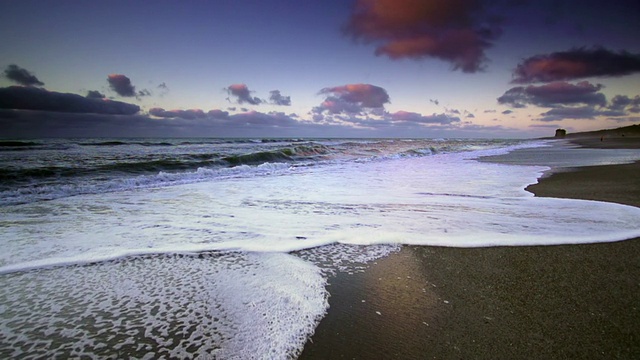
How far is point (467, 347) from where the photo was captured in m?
1.91

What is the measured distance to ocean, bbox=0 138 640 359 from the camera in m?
2.07

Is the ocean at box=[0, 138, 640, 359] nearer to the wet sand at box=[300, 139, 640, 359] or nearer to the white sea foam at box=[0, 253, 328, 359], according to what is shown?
the white sea foam at box=[0, 253, 328, 359]

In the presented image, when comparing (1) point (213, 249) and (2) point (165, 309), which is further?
(1) point (213, 249)

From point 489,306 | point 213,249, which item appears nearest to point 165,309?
point 213,249

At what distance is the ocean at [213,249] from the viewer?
2.07 meters

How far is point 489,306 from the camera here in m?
2.37

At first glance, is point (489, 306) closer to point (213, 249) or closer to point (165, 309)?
point (165, 309)

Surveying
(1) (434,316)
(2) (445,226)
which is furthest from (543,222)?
(1) (434,316)

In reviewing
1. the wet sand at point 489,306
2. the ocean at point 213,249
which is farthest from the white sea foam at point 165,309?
the wet sand at point 489,306

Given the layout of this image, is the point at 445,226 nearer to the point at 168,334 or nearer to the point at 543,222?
the point at 543,222

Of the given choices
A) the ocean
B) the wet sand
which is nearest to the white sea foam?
the ocean

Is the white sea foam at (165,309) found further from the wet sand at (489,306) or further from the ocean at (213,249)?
the wet sand at (489,306)

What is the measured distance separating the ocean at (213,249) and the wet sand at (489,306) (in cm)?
22

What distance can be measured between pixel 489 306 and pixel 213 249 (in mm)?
2927
